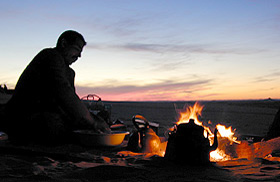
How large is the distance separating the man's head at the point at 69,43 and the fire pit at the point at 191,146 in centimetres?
204

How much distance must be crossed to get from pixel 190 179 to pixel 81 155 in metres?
1.33

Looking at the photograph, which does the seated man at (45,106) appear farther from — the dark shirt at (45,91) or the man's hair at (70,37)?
the man's hair at (70,37)

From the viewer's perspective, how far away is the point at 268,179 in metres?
2.50

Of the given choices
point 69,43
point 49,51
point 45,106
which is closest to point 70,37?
point 69,43

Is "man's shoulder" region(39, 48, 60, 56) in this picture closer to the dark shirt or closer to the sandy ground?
the dark shirt

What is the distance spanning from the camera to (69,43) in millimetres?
4094

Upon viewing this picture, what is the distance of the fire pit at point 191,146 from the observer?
2.96 metres

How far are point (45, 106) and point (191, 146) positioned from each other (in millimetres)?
2076

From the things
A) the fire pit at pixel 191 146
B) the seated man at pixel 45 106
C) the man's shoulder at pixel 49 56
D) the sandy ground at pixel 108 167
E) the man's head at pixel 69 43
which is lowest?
the sandy ground at pixel 108 167

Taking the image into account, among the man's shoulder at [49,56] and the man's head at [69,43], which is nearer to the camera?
the man's shoulder at [49,56]

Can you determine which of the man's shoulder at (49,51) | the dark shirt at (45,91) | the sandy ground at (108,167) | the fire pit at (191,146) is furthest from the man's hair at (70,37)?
the fire pit at (191,146)

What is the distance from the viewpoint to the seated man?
3736 millimetres

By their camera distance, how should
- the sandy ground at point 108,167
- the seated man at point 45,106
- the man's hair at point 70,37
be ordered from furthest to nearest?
the man's hair at point 70,37 < the seated man at point 45,106 < the sandy ground at point 108,167

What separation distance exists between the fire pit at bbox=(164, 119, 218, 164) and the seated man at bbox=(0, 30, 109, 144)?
1173mm
